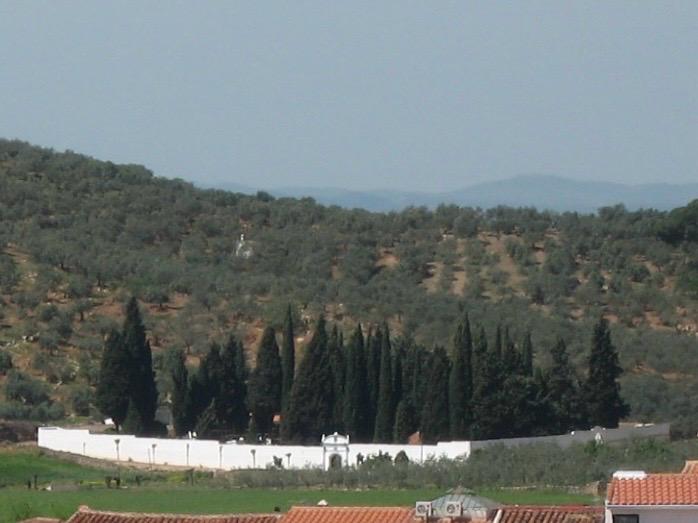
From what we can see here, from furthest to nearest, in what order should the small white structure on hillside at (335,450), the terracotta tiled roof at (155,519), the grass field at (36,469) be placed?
the small white structure on hillside at (335,450)
the grass field at (36,469)
the terracotta tiled roof at (155,519)

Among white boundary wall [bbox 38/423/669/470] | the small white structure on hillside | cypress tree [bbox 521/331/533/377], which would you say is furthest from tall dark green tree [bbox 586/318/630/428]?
the small white structure on hillside

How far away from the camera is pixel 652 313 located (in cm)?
9550

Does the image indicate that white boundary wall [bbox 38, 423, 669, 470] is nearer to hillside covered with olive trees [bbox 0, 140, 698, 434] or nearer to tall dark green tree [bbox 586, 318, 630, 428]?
tall dark green tree [bbox 586, 318, 630, 428]

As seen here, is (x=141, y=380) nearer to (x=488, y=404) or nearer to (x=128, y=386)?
(x=128, y=386)

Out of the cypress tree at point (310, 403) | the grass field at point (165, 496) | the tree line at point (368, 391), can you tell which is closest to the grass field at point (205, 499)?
the grass field at point (165, 496)

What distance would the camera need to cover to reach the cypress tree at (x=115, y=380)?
2635 inches

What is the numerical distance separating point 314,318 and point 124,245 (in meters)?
20.4

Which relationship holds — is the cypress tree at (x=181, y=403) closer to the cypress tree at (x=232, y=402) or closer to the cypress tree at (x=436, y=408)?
the cypress tree at (x=232, y=402)

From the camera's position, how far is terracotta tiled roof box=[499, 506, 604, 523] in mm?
34094

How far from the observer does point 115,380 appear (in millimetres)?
67000

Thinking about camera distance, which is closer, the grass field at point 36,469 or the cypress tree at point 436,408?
the grass field at point 36,469

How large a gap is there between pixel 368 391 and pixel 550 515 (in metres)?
30.3

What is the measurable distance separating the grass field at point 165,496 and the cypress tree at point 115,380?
19.0ft

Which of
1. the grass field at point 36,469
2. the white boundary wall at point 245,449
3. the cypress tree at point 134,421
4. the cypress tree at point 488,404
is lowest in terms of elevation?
the grass field at point 36,469
